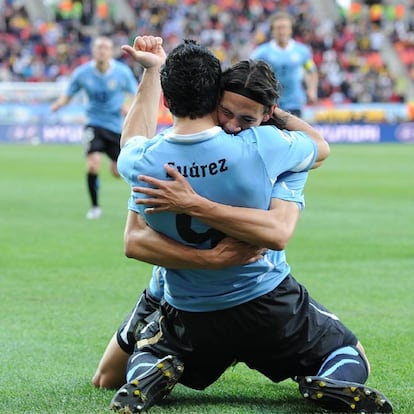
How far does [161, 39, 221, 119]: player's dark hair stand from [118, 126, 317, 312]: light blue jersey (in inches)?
4.4

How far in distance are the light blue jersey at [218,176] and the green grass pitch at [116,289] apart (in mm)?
573

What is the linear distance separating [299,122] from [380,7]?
42.4m

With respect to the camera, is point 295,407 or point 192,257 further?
point 295,407

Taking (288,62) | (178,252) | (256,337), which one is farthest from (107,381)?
(288,62)

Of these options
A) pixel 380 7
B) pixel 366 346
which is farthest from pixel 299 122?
pixel 380 7

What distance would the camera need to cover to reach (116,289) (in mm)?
8438

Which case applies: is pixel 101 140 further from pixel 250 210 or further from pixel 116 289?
pixel 250 210

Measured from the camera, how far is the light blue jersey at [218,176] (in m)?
4.31

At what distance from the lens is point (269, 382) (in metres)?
5.46

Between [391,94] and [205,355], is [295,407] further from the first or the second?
[391,94]

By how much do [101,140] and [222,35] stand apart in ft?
95.6

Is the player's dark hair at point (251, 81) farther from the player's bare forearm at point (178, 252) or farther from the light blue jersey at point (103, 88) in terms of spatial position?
the light blue jersey at point (103, 88)

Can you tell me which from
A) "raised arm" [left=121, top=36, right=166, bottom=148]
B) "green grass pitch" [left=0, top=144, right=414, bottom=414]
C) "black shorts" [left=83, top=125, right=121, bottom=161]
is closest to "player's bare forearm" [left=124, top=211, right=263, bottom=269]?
"raised arm" [left=121, top=36, right=166, bottom=148]

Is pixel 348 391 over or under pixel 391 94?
over
